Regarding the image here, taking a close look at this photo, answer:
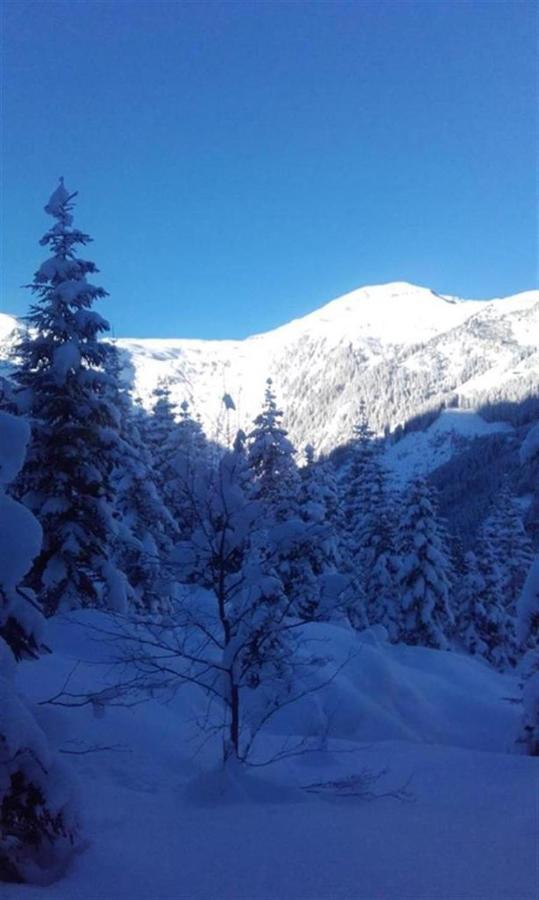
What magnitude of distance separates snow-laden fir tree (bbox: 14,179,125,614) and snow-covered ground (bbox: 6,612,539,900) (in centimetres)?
227

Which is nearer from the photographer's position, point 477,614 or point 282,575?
point 282,575

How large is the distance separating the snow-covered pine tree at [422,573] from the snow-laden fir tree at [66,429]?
61.9 feet

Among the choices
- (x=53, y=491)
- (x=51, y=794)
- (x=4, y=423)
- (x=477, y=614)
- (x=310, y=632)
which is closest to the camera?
(x=51, y=794)

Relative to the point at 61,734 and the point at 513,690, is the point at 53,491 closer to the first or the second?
the point at 61,734

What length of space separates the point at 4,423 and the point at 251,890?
13.2 ft

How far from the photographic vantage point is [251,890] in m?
4.57

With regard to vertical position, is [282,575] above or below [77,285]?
below

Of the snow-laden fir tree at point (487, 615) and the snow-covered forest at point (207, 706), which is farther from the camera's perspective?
the snow-laden fir tree at point (487, 615)

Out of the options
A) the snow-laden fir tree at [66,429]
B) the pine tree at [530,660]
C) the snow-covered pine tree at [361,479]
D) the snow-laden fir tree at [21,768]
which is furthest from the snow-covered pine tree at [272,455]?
the snow-laden fir tree at [21,768]

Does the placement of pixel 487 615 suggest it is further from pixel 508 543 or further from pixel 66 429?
pixel 66 429

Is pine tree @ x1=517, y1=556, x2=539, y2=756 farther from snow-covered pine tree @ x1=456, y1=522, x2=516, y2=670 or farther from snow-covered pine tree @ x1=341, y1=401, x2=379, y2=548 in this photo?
snow-covered pine tree @ x1=456, y1=522, x2=516, y2=670

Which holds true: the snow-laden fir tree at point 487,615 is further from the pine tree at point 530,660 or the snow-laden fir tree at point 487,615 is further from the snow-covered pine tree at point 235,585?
the snow-covered pine tree at point 235,585

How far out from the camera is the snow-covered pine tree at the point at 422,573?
97.9 feet

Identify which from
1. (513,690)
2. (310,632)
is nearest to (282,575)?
(310,632)
